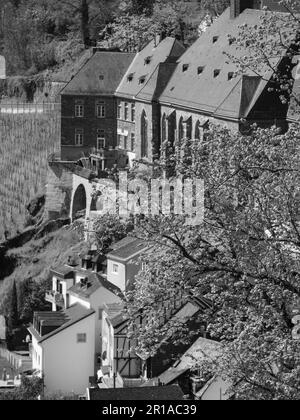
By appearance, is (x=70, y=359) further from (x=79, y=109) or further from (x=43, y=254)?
(x=79, y=109)

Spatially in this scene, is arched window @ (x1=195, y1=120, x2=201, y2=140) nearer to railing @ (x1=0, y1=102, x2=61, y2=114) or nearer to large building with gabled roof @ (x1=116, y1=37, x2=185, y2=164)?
large building with gabled roof @ (x1=116, y1=37, x2=185, y2=164)

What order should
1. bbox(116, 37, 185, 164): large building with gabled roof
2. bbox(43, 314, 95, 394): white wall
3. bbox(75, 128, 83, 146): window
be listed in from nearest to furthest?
bbox(43, 314, 95, 394): white wall < bbox(116, 37, 185, 164): large building with gabled roof < bbox(75, 128, 83, 146): window

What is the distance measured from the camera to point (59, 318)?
4784 centimetres

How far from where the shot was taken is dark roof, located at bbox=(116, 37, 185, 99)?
215 ft

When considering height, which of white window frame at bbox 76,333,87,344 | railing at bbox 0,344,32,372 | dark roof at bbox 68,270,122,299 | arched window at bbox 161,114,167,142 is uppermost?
arched window at bbox 161,114,167,142

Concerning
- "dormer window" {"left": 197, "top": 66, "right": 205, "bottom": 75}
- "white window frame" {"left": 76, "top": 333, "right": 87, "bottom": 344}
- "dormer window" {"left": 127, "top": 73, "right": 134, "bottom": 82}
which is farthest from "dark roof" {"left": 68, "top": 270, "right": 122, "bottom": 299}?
"dormer window" {"left": 127, "top": 73, "right": 134, "bottom": 82}

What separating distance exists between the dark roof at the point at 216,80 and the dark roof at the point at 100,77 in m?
6.38

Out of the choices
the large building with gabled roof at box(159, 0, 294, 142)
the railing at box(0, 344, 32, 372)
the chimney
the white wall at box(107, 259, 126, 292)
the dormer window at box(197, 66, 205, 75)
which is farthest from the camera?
the dormer window at box(197, 66, 205, 75)

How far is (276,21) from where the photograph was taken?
17.5 metres

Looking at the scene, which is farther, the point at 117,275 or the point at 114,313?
the point at 117,275

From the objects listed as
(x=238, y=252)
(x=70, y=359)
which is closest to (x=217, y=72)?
(x=70, y=359)

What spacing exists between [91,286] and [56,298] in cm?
377

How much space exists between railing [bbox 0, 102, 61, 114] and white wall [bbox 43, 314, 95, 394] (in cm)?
2727
